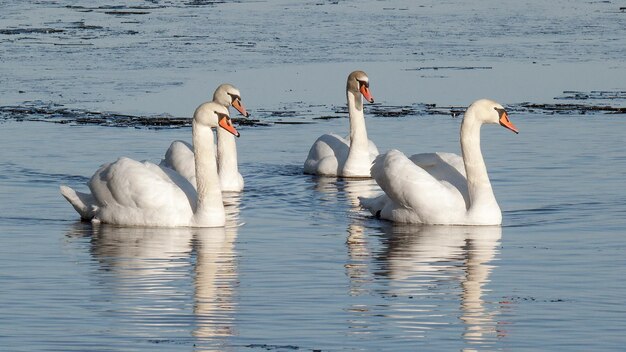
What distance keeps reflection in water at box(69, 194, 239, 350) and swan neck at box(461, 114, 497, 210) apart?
2226 mm

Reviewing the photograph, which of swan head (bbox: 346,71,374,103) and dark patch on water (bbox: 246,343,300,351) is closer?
dark patch on water (bbox: 246,343,300,351)

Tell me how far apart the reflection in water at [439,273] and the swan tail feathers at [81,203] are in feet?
9.04

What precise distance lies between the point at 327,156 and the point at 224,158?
5.67ft

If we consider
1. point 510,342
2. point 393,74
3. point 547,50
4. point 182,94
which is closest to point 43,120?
point 182,94

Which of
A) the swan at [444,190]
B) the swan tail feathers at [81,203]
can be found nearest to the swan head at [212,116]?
the swan tail feathers at [81,203]

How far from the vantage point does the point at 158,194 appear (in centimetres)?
1422

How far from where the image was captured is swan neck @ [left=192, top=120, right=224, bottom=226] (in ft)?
46.7

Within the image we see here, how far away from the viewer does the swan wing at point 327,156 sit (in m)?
18.0

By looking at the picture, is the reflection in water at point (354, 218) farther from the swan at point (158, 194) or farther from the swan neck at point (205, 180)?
the swan at point (158, 194)

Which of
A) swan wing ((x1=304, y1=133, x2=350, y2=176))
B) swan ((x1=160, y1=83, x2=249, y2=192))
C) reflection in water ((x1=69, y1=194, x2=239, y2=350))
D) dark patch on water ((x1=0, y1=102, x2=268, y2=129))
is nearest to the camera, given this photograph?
reflection in water ((x1=69, y1=194, x2=239, y2=350))

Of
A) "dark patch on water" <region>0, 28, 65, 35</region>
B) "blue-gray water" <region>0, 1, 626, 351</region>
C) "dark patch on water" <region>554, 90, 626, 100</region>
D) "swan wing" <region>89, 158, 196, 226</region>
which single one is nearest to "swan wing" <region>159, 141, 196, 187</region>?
"blue-gray water" <region>0, 1, 626, 351</region>

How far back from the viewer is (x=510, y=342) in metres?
9.38

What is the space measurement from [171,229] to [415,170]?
230 centimetres

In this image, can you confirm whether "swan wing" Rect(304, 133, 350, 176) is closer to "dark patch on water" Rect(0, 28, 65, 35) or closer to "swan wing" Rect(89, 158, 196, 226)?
"swan wing" Rect(89, 158, 196, 226)
